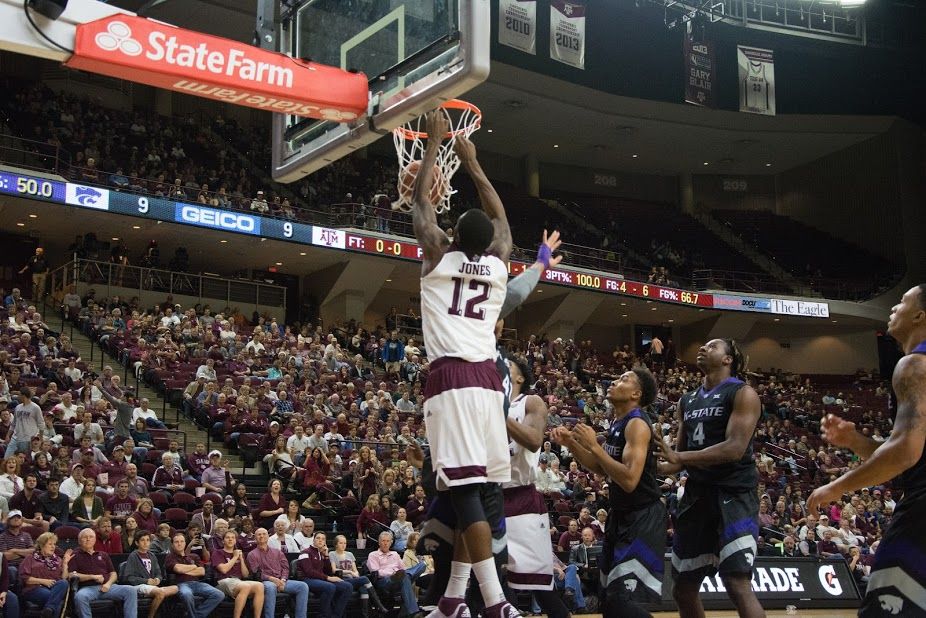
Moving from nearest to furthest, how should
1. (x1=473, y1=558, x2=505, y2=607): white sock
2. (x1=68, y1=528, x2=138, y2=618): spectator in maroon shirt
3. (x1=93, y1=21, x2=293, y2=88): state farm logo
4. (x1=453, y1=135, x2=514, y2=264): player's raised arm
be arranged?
(x1=473, y1=558, x2=505, y2=607): white sock < (x1=453, y1=135, x2=514, y2=264): player's raised arm < (x1=93, y1=21, x2=293, y2=88): state farm logo < (x1=68, y1=528, x2=138, y2=618): spectator in maroon shirt

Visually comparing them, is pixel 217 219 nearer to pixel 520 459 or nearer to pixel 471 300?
pixel 520 459

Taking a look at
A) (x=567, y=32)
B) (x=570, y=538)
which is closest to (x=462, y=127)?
(x=570, y=538)

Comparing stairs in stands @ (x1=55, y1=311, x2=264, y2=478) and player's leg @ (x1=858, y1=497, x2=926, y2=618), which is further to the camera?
stairs in stands @ (x1=55, y1=311, x2=264, y2=478)

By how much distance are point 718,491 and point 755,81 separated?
29.2 meters

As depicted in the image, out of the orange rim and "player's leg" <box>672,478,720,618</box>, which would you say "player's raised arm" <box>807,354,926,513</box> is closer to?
"player's leg" <box>672,478,720,618</box>

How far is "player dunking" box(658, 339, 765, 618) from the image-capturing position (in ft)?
17.0

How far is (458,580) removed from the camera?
4.44 metres

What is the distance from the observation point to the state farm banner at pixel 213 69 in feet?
17.2

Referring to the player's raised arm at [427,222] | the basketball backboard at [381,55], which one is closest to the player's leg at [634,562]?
the player's raised arm at [427,222]

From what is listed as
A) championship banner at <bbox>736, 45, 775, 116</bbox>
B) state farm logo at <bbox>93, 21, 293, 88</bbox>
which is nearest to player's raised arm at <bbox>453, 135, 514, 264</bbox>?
state farm logo at <bbox>93, 21, 293, 88</bbox>

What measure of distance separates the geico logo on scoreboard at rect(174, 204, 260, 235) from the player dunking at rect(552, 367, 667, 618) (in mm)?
19560

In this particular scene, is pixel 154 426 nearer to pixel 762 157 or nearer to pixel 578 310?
pixel 578 310

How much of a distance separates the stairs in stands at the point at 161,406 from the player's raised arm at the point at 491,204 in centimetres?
1084

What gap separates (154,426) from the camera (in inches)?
588
